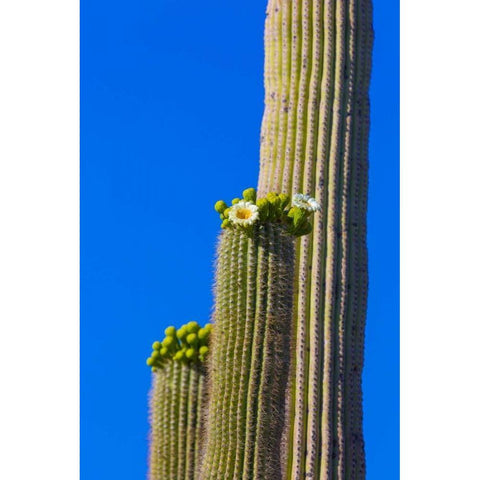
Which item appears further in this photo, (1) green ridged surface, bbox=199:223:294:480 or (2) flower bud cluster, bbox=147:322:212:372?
(2) flower bud cluster, bbox=147:322:212:372

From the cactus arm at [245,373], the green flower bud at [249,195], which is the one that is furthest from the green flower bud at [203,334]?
the green flower bud at [249,195]

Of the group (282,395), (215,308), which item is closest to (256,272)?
(215,308)

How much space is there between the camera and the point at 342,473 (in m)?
5.92

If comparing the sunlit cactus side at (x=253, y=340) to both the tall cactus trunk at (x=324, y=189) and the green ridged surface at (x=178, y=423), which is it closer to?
the green ridged surface at (x=178, y=423)

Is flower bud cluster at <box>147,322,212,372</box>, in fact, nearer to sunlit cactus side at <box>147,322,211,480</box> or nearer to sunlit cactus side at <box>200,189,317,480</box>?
sunlit cactus side at <box>147,322,211,480</box>

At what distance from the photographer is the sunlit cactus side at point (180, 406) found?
181 inches

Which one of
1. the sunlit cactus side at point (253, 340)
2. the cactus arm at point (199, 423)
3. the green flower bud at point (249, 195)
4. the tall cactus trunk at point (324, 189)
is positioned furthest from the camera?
the tall cactus trunk at point (324, 189)

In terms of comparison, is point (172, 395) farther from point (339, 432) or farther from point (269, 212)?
point (339, 432)

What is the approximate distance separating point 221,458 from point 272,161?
2.45 meters

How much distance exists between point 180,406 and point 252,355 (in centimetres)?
61

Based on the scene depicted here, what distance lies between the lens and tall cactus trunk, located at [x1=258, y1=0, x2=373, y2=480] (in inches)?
232

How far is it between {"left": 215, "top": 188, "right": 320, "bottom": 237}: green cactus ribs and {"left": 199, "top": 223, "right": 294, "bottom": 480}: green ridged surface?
4 centimetres

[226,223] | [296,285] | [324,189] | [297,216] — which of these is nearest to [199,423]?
[226,223]

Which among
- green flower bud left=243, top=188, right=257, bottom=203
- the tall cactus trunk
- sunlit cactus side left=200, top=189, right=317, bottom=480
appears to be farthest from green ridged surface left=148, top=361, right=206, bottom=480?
the tall cactus trunk
